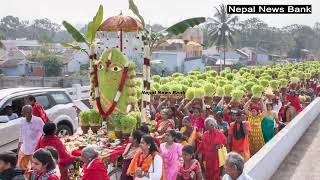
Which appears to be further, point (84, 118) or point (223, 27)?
point (223, 27)

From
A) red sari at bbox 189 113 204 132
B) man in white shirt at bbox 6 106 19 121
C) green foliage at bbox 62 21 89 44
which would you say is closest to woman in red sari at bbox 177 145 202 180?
red sari at bbox 189 113 204 132

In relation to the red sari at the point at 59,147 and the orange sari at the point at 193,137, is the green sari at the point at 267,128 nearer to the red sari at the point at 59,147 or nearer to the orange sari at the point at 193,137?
the orange sari at the point at 193,137

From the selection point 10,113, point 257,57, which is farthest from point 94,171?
point 257,57

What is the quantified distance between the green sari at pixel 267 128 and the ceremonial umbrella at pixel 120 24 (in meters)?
3.33

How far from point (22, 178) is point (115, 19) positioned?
5.77 metres

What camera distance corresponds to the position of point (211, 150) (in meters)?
7.14

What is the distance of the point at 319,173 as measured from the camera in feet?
32.0

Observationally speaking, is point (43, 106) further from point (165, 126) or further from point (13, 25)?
point (13, 25)

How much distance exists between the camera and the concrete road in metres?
9.56

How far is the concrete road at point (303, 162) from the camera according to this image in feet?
31.4

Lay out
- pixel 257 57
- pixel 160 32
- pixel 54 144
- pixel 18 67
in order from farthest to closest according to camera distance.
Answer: pixel 257 57, pixel 18 67, pixel 160 32, pixel 54 144

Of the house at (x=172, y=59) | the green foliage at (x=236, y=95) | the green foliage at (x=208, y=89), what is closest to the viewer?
the green foliage at (x=236, y=95)

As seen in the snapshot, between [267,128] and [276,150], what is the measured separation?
499 mm

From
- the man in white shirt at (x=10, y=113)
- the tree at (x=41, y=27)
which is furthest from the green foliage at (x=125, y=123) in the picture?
the tree at (x=41, y=27)
